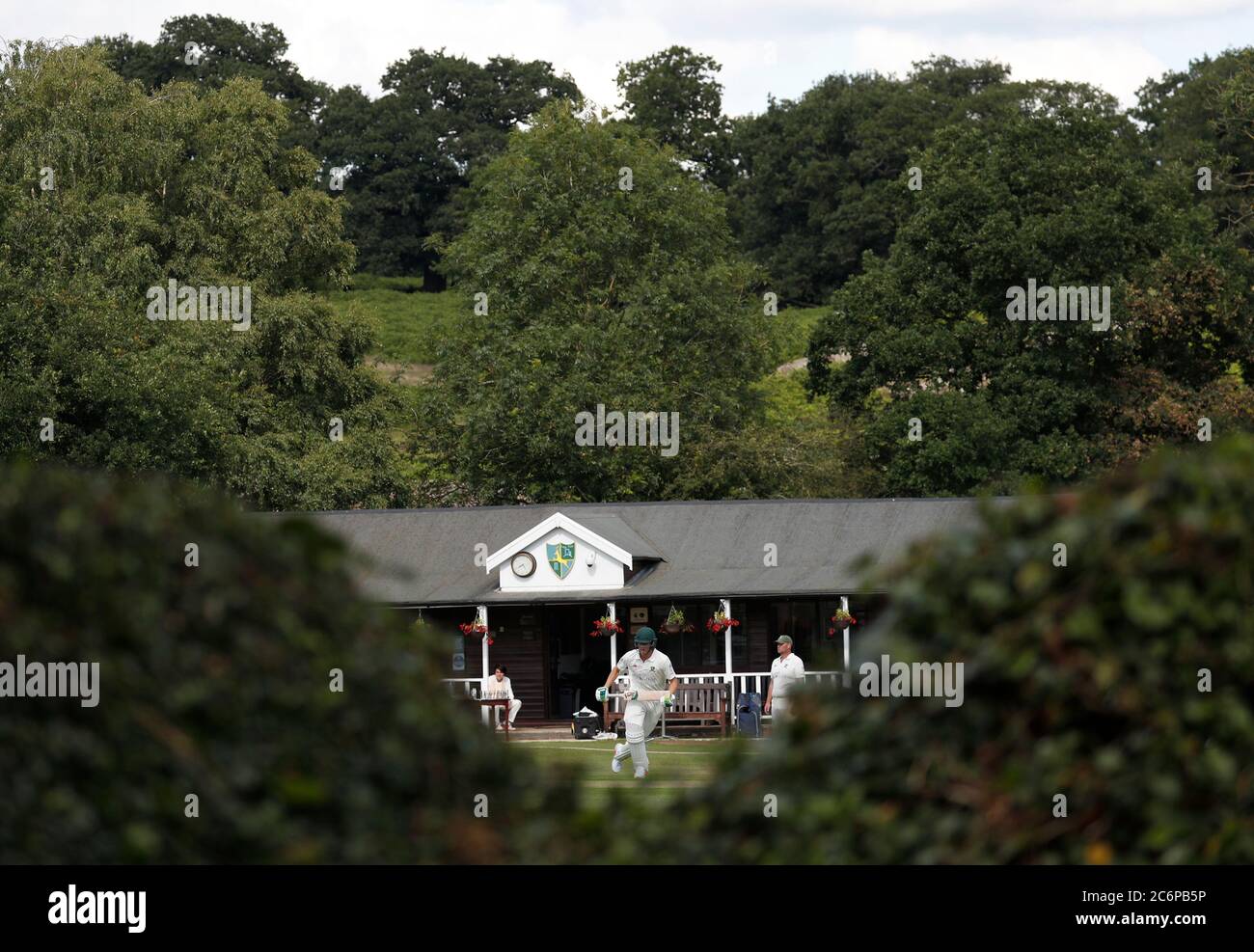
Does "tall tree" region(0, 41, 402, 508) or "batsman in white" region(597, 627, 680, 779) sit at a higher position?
"tall tree" region(0, 41, 402, 508)

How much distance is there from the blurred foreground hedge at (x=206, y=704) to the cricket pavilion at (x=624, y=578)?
29476 millimetres

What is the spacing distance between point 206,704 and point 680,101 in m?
81.7

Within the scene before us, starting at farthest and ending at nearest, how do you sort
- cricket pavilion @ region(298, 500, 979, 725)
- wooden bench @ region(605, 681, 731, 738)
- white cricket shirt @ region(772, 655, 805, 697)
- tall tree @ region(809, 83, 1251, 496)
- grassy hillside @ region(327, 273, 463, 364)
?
grassy hillside @ region(327, 273, 463, 364)
tall tree @ region(809, 83, 1251, 496)
cricket pavilion @ region(298, 500, 979, 725)
wooden bench @ region(605, 681, 731, 738)
white cricket shirt @ region(772, 655, 805, 697)

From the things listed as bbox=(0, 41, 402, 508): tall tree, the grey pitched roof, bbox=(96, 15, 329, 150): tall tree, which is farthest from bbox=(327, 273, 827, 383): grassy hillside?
the grey pitched roof

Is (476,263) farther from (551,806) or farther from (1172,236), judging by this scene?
(551,806)

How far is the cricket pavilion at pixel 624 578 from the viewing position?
35594 mm

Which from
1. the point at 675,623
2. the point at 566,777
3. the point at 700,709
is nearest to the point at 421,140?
the point at 675,623

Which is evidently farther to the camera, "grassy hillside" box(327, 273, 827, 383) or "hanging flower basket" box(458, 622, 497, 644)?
"grassy hillside" box(327, 273, 827, 383)

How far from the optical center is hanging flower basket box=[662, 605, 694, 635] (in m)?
34.5

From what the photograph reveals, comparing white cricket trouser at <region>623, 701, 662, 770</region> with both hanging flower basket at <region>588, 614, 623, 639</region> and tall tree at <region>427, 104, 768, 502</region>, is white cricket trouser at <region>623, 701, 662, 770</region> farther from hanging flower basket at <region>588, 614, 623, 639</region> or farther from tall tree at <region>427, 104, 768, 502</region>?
tall tree at <region>427, 104, 768, 502</region>

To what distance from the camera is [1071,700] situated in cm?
470

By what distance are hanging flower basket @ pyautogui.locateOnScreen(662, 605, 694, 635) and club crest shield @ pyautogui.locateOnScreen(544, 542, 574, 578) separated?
228 centimetres

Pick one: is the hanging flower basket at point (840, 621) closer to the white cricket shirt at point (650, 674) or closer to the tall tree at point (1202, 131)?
the white cricket shirt at point (650, 674)
